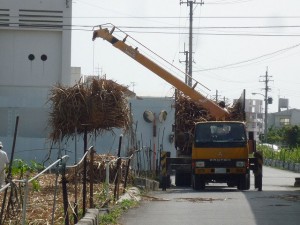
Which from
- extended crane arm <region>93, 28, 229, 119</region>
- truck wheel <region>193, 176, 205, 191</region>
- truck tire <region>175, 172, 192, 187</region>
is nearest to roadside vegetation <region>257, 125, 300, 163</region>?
extended crane arm <region>93, 28, 229, 119</region>

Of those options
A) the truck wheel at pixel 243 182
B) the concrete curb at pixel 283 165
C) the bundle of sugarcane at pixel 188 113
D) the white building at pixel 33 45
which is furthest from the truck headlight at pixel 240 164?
the concrete curb at pixel 283 165

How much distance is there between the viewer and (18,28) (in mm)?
41000

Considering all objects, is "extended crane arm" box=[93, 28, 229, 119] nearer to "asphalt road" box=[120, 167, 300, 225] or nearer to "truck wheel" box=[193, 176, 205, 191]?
"truck wheel" box=[193, 176, 205, 191]

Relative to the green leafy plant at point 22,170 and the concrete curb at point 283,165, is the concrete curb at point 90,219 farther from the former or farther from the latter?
the concrete curb at point 283,165

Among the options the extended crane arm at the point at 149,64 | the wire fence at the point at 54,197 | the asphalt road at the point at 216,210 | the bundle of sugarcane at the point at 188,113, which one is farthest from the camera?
the extended crane arm at the point at 149,64

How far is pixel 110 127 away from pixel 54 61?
19615 mm

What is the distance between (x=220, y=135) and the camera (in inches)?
1037

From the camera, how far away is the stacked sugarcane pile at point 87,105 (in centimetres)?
2145

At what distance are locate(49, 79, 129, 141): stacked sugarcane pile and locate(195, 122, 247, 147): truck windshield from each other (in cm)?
519

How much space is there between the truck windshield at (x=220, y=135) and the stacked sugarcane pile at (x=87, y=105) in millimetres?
5194

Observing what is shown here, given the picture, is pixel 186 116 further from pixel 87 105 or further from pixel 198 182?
pixel 87 105

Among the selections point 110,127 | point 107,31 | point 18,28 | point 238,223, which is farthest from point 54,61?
point 238,223

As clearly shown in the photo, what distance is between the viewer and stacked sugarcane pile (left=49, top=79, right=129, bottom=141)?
70.4ft

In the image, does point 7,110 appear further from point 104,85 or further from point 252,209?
point 252,209
